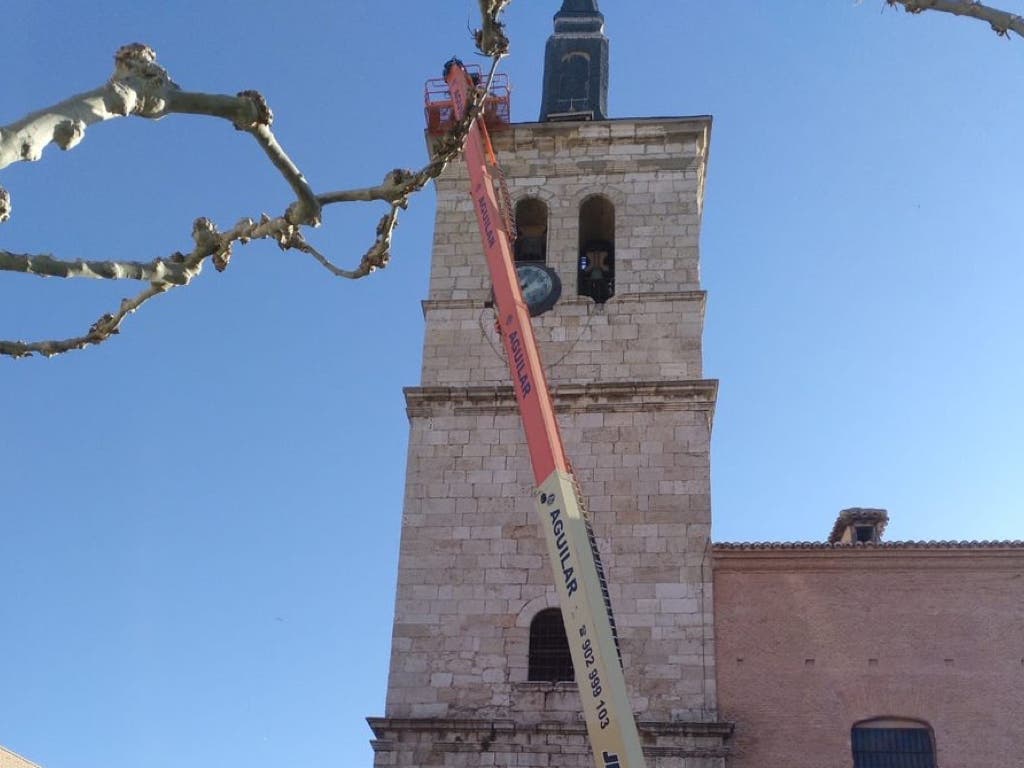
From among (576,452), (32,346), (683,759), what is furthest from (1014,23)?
(576,452)

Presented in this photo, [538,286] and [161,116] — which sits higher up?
[538,286]

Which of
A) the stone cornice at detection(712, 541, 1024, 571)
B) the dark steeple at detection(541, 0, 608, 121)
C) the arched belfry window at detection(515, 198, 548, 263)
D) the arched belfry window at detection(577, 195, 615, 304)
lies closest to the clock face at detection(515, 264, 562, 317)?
the arched belfry window at detection(577, 195, 615, 304)

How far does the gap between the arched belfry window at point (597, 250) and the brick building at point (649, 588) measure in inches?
8.9

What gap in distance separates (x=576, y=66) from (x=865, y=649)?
1171cm

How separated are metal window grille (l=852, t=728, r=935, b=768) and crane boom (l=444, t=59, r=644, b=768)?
431 centimetres

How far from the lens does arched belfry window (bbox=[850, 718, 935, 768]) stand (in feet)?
56.0

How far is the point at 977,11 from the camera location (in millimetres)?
5715

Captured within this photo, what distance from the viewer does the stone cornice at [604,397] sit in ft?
64.5

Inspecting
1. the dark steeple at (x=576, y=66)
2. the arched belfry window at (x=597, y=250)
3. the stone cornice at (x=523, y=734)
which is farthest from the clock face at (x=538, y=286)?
the stone cornice at (x=523, y=734)

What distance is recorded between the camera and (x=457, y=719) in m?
17.3

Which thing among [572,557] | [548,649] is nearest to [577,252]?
[548,649]

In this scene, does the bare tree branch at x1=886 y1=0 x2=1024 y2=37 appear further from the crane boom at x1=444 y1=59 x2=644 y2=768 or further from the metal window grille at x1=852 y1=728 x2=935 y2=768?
the metal window grille at x1=852 y1=728 x2=935 y2=768

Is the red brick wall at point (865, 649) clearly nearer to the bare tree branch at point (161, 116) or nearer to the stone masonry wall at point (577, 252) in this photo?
the stone masonry wall at point (577, 252)

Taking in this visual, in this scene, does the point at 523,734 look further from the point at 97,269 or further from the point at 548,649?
the point at 97,269
